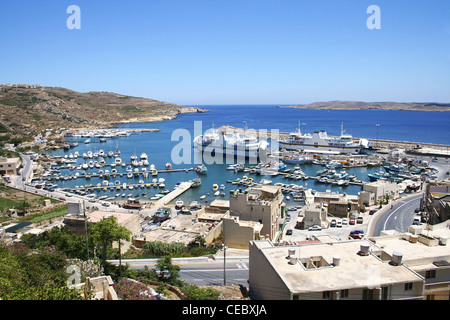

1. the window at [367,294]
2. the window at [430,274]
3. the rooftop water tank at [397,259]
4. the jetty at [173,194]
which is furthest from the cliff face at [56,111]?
the window at [430,274]

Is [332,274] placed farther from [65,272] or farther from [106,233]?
[106,233]

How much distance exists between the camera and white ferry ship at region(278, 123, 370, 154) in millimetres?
43250

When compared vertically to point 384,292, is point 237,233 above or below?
below

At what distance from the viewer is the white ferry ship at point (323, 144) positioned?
4325 cm

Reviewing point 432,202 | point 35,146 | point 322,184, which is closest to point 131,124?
point 35,146

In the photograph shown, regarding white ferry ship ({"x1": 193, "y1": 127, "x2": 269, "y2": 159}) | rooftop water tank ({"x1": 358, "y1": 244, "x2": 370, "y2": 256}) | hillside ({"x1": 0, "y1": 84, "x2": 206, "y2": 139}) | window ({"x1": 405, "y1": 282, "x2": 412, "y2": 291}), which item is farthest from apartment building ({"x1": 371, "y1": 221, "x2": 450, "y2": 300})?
hillside ({"x1": 0, "y1": 84, "x2": 206, "y2": 139})

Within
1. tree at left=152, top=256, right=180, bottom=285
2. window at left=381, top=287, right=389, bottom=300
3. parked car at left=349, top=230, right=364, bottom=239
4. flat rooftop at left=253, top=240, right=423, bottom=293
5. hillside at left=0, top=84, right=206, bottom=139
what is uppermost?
hillside at left=0, top=84, right=206, bottom=139

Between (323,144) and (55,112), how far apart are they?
2243 inches

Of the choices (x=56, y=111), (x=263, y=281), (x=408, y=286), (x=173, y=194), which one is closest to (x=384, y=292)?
(x=408, y=286)

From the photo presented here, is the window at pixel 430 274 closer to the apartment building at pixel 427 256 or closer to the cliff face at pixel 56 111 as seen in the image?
the apartment building at pixel 427 256

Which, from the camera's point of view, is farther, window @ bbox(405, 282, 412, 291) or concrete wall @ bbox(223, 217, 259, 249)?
concrete wall @ bbox(223, 217, 259, 249)

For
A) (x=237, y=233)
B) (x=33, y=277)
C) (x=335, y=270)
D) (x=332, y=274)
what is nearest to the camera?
(x=332, y=274)

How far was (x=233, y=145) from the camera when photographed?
41.9 m

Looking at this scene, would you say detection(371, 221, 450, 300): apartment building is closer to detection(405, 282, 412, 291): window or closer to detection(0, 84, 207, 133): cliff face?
detection(405, 282, 412, 291): window
